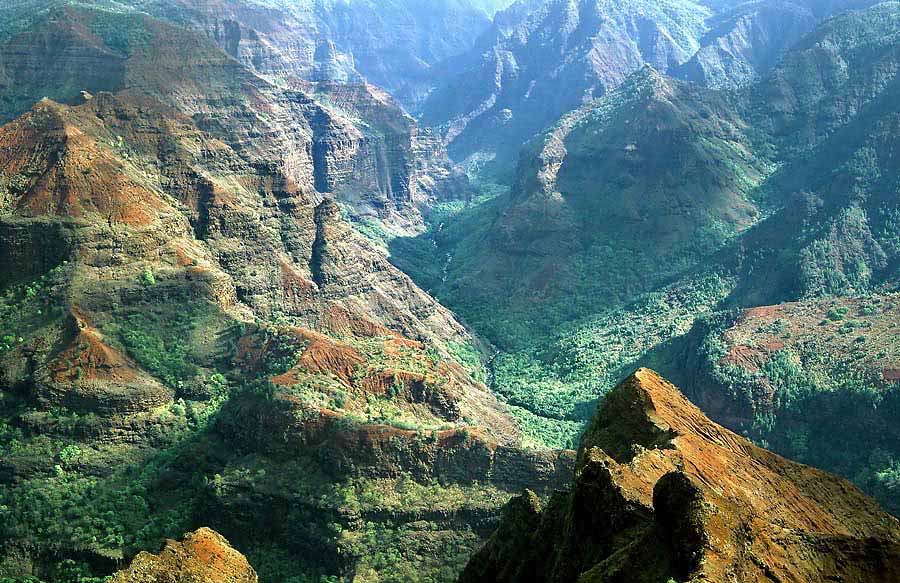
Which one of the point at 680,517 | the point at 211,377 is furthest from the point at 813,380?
the point at 680,517

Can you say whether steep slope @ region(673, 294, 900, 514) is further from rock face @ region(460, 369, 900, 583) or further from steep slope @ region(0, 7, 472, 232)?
steep slope @ region(0, 7, 472, 232)

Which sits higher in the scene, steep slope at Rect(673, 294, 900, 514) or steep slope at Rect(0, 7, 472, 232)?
steep slope at Rect(673, 294, 900, 514)

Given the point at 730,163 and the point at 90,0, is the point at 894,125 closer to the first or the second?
the point at 730,163

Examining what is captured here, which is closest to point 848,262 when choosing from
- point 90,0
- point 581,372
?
point 581,372

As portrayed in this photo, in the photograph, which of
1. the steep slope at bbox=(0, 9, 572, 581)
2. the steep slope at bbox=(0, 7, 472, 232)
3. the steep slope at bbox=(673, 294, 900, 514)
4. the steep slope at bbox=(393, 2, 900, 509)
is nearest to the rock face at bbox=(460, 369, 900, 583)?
the steep slope at bbox=(0, 9, 572, 581)

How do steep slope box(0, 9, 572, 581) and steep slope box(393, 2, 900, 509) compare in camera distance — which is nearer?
steep slope box(0, 9, 572, 581)
